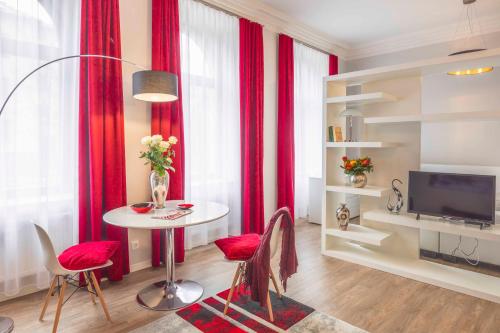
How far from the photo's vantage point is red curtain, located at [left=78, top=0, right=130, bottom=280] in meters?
2.68

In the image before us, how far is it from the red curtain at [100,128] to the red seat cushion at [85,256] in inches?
19.8

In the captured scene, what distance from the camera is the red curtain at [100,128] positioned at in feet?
8.80

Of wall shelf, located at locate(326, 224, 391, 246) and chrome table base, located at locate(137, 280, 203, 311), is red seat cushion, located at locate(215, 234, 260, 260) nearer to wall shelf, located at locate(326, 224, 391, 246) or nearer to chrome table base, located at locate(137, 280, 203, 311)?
chrome table base, located at locate(137, 280, 203, 311)

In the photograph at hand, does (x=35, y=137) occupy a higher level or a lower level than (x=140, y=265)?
higher

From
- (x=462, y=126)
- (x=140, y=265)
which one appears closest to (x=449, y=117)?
(x=462, y=126)

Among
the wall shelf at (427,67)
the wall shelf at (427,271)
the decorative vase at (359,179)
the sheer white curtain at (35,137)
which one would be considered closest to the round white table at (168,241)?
the sheer white curtain at (35,137)

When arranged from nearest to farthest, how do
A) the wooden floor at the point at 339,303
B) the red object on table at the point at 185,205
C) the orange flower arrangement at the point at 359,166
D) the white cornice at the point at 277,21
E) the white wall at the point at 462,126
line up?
the wooden floor at the point at 339,303 < the red object on table at the point at 185,205 < the orange flower arrangement at the point at 359,166 < the white cornice at the point at 277,21 < the white wall at the point at 462,126

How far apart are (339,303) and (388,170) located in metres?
1.61

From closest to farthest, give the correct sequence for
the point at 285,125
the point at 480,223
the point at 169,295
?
the point at 169,295
the point at 480,223
the point at 285,125

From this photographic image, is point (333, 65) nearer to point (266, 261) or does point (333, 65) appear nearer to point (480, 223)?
point (480, 223)

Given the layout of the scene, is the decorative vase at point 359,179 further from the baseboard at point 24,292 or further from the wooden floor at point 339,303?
the baseboard at point 24,292

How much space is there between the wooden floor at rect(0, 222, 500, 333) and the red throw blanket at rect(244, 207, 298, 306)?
1.52 feet

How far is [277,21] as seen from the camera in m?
4.38

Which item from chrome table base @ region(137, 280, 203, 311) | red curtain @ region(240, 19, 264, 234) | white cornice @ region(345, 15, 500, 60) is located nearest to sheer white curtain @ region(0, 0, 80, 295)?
chrome table base @ region(137, 280, 203, 311)
